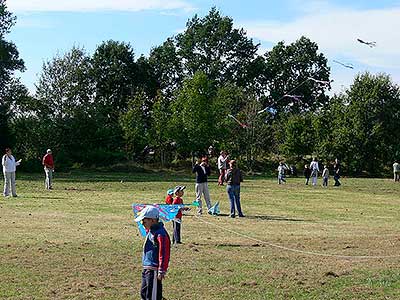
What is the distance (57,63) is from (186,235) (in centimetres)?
5420

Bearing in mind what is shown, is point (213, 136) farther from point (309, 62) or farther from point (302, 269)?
point (302, 269)

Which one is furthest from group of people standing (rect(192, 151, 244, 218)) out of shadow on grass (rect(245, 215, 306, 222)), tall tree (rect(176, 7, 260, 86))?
tall tree (rect(176, 7, 260, 86))

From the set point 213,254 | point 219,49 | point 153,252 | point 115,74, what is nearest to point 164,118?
point 115,74

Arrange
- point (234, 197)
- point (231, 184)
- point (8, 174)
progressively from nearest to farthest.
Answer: point (234, 197)
point (231, 184)
point (8, 174)

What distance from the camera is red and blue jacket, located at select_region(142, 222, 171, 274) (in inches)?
352

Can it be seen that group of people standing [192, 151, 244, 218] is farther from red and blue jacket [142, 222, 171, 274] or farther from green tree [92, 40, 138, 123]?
green tree [92, 40, 138, 123]

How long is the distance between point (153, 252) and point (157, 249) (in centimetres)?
7

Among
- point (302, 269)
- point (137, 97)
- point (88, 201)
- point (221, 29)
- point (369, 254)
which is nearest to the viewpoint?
point (302, 269)

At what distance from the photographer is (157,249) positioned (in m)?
9.08

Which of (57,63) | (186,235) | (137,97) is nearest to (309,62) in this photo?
(137,97)

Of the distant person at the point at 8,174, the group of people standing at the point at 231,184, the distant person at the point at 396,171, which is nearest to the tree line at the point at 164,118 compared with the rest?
the distant person at the point at 396,171

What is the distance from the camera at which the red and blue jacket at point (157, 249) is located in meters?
8.95

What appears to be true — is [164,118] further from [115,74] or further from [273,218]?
[273,218]

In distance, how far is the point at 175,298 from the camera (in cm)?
1077
